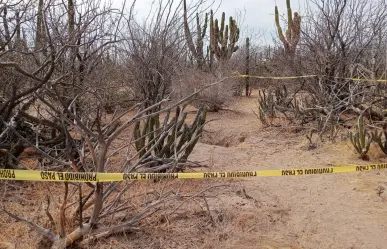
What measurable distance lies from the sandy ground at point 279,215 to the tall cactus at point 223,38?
9943 mm

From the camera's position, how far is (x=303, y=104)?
10.3 metres

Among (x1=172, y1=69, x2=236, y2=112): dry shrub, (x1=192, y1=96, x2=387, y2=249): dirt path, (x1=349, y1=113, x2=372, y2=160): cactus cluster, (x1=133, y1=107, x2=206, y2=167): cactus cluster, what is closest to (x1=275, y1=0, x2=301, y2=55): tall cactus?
(x1=172, y1=69, x2=236, y2=112): dry shrub

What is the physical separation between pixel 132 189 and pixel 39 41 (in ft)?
10.5

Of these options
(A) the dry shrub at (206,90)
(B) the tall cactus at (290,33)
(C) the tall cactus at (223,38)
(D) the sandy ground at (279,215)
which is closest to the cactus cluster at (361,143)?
(D) the sandy ground at (279,215)

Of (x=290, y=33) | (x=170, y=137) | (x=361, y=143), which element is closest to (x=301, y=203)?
(x=170, y=137)

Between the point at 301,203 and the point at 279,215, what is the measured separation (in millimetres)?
540

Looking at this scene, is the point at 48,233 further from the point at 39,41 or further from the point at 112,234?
the point at 39,41

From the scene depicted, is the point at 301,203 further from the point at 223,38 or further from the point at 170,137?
the point at 223,38

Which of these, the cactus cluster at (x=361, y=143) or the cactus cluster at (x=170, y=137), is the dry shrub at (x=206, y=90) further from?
the cactus cluster at (x=170, y=137)

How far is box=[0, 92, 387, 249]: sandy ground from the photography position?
3.41m

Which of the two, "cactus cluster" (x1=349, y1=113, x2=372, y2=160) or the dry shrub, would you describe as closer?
"cactus cluster" (x1=349, y1=113, x2=372, y2=160)

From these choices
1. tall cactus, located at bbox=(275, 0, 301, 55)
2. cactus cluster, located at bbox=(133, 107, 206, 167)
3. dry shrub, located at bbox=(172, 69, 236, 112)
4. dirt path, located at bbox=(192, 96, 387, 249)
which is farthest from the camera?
tall cactus, located at bbox=(275, 0, 301, 55)

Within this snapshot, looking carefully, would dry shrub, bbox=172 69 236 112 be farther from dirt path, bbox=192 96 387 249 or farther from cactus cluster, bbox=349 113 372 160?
cactus cluster, bbox=349 113 372 160

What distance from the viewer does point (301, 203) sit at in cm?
458
